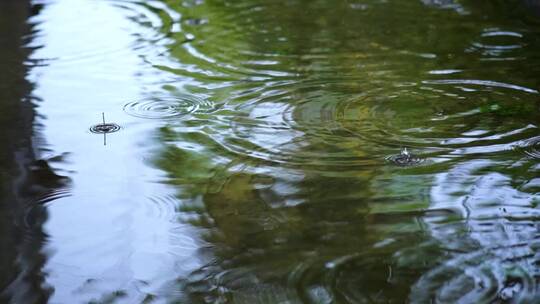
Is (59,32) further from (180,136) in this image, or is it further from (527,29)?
(527,29)

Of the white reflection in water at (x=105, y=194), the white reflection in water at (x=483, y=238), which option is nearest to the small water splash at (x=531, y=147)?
the white reflection in water at (x=483, y=238)

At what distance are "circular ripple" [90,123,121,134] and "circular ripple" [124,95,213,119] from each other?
0.19m

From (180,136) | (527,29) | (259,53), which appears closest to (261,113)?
(180,136)

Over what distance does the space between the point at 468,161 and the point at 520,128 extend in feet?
1.80

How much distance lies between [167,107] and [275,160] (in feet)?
3.54

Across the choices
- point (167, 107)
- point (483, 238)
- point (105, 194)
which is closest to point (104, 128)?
point (167, 107)

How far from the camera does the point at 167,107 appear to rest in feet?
16.6

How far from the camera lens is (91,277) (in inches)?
128

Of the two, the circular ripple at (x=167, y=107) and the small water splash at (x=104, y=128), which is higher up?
the circular ripple at (x=167, y=107)

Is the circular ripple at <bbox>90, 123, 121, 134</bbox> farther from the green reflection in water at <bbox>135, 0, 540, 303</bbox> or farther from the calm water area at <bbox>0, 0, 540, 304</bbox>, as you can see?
the green reflection in water at <bbox>135, 0, 540, 303</bbox>

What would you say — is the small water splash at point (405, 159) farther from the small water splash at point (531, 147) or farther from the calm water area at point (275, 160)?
the small water splash at point (531, 147)

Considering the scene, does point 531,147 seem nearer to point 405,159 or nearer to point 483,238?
point 405,159

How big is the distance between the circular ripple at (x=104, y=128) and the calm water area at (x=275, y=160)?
0.02 metres

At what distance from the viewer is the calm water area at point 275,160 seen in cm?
323
